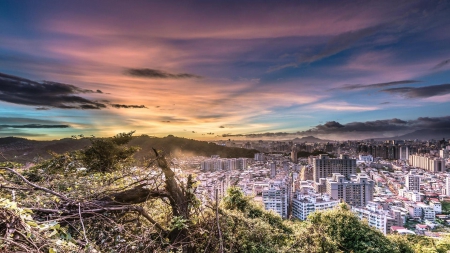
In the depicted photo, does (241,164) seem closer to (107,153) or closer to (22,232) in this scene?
(107,153)

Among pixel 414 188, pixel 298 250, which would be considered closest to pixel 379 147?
pixel 414 188

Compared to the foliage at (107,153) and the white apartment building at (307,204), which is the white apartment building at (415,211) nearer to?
the white apartment building at (307,204)

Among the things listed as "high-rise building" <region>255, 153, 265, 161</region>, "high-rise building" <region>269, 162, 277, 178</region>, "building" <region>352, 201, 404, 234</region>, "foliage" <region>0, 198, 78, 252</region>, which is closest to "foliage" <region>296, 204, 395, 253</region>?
"foliage" <region>0, 198, 78, 252</region>

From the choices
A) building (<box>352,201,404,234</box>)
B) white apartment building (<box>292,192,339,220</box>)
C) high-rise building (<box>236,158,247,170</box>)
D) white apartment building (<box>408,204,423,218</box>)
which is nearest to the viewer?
building (<box>352,201,404,234</box>)

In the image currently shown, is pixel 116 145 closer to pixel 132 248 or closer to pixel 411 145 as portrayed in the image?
pixel 132 248

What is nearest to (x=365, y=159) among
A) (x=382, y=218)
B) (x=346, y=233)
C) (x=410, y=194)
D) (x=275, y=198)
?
(x=410, y=194)

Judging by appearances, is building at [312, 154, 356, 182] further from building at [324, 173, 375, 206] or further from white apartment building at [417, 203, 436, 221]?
white apartment building at [417, 203, 436, 221]

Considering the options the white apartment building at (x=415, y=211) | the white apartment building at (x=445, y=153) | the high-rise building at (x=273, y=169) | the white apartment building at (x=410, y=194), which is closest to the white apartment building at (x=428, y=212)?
the white apartment building at (x=415, y=211)
